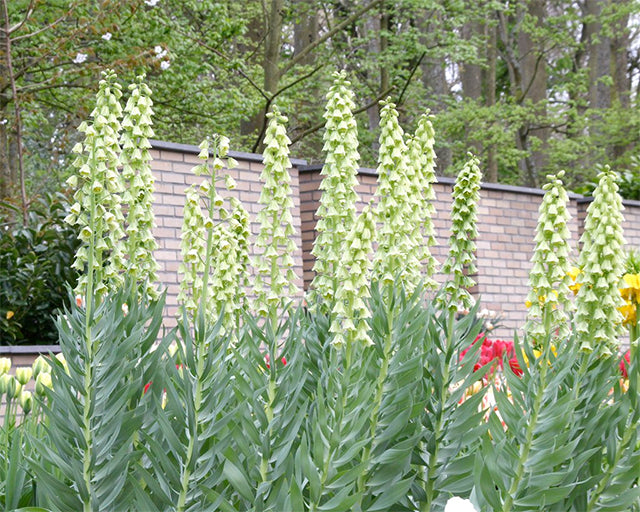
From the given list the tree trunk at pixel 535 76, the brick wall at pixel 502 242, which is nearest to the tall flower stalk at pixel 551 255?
the brick wall at pixel 502 242

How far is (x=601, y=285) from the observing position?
1.85m

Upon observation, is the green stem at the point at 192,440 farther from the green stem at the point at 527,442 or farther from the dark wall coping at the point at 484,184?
the dark wall coping at the point at 484,184

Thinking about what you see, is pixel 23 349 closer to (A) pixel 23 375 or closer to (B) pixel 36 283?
(B) pixel 36 283

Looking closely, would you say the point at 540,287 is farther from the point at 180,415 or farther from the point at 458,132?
the point at 458,132

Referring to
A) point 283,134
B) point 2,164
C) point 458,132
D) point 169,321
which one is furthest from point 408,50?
point 283,134

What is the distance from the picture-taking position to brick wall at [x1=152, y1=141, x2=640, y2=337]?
23.8 ft

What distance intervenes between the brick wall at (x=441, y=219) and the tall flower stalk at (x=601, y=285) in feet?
17.1

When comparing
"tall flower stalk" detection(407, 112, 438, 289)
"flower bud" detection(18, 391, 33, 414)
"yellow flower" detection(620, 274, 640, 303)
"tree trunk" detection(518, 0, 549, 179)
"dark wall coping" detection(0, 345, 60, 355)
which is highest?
"tree trunk" detection(518, 0, 549, 179)

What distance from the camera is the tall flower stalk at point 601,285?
1.85 meters

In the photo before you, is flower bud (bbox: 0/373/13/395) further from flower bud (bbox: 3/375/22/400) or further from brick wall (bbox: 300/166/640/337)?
brick wall (bbox: 300/166/640/337)

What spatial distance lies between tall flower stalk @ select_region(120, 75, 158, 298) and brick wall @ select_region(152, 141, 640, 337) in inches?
193

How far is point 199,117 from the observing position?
1333 cm

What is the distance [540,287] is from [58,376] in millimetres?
1028

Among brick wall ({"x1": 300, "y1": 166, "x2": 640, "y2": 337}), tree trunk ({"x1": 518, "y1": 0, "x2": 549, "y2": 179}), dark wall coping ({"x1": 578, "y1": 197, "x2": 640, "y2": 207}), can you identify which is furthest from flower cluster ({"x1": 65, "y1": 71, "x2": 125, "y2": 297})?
tree trunk ({"x1": 518, "y1": 0, "x2": 549, "y2": 179})
